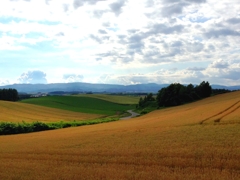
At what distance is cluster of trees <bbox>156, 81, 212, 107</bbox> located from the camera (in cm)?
9931

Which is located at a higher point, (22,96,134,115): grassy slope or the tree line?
the tree line

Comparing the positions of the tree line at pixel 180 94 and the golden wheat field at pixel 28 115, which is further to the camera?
the tree line at pixel 180 94

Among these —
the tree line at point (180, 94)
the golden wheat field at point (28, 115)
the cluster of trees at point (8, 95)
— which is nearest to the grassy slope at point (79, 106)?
the cluster of trees at point (8, 95)

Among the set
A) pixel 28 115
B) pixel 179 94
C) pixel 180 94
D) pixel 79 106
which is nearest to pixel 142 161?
pixel 28 115

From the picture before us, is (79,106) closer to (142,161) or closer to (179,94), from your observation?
(179,94)

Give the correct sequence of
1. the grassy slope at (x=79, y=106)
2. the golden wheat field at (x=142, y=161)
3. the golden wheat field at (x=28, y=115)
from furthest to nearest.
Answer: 1. the grassy slope at (x=79, y=106)
2. the golden wheat field at (x=28, y=115)
3. the golden wheat field at (x=142, y=161)

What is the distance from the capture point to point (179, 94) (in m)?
99.2

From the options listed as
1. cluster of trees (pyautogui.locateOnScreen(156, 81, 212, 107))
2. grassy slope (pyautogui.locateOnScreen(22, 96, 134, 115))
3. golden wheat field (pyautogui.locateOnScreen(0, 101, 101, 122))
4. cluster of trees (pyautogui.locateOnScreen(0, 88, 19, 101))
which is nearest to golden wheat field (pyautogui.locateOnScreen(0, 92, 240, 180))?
golden wheat field (pyautogui.locateOnScreen(0, 101, 101, 122))

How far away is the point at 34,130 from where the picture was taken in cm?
4947

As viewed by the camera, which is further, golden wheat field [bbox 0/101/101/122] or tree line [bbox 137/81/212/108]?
tree line [bbox 137/81/212/108]

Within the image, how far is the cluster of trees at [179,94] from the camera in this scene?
99.3m

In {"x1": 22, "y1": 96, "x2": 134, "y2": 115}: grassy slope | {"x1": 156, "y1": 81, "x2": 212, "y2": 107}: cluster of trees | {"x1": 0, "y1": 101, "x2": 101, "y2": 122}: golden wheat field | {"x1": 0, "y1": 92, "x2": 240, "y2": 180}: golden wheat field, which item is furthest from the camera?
{"x1": 22, "y1": 96, "x2": 134, "y2": 115}: grassy slope

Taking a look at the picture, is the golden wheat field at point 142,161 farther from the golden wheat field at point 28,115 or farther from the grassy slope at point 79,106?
the grassy slope at point 79,106

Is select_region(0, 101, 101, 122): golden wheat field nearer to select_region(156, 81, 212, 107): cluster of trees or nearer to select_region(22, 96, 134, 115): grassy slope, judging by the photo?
select_region(22, 96, 134, 115): grassy slope
